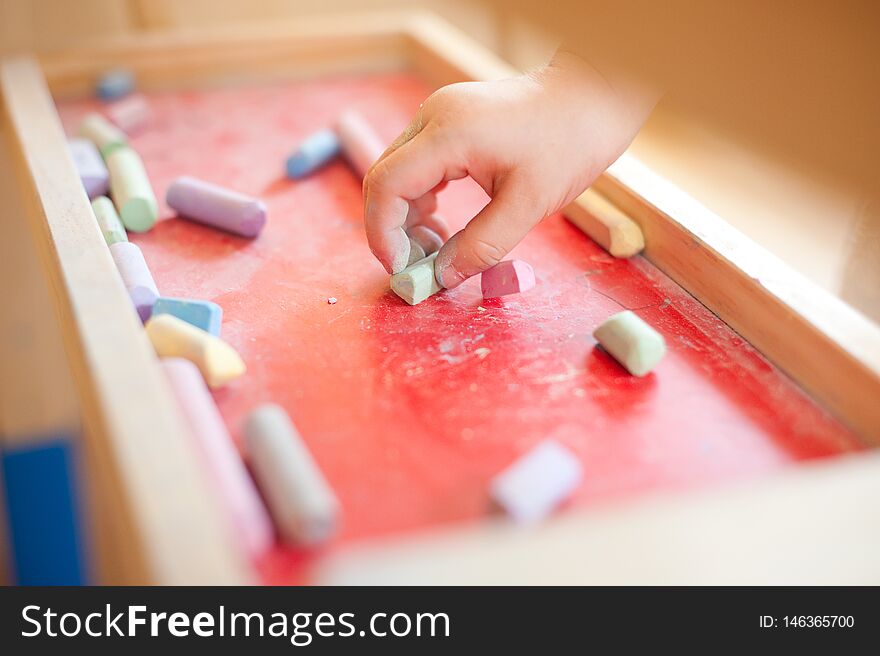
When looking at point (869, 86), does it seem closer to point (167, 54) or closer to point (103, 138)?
point (103, 138)

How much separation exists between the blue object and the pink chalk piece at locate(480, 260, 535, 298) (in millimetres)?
1562

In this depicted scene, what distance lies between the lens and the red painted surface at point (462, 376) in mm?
744

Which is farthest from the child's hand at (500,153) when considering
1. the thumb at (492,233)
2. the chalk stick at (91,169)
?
the chalk stick at (91,169)

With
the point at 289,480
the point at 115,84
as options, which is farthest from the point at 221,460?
the point at 115,84

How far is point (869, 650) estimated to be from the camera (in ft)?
2.12

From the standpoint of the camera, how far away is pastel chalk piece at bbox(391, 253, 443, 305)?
3.29ft

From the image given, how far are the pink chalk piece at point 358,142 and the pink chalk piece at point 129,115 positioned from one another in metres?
0.39

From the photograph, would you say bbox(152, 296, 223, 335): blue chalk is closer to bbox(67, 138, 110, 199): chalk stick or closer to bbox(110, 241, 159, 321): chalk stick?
bbox(110, 241, 159, 321): chalk stick

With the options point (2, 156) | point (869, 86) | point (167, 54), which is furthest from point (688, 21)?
point (2, 156)

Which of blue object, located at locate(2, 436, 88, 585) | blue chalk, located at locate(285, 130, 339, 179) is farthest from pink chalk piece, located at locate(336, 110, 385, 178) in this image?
blue object, located at locate(2, 436, 88, 585)

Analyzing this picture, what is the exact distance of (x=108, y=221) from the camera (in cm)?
115

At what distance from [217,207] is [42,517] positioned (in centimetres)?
128

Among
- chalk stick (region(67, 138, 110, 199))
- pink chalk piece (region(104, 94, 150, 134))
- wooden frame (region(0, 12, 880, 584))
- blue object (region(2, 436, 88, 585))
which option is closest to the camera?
wooden frame (region(0, 12, 880, 584))

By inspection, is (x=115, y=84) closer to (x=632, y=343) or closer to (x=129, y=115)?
(x=129, y=115)
